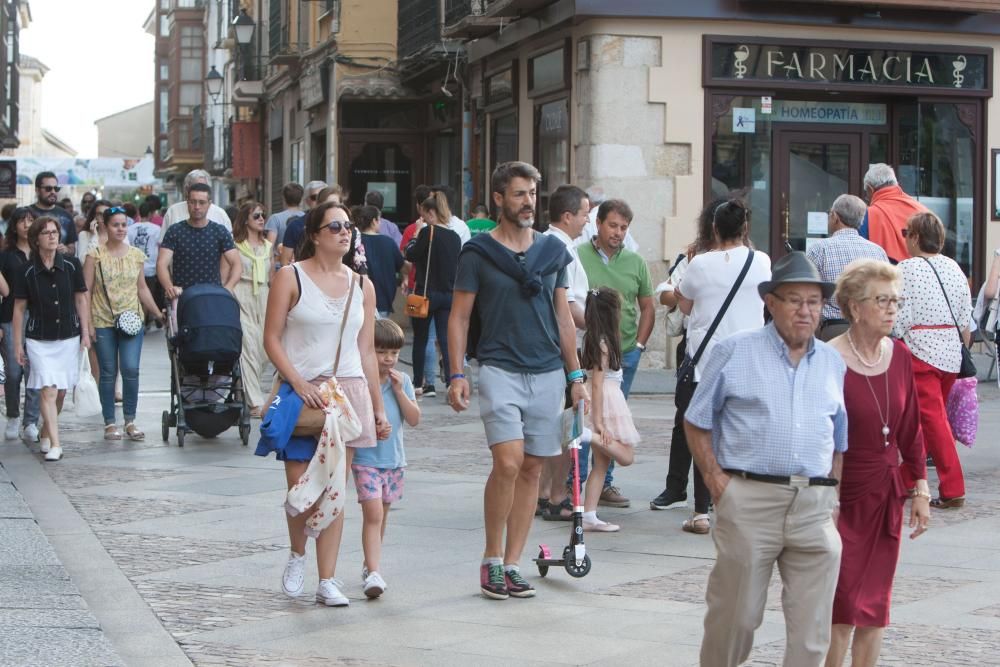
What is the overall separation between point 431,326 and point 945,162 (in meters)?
7.26

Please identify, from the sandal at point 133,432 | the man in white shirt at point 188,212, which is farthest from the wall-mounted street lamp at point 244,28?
the sandal at point 133,432

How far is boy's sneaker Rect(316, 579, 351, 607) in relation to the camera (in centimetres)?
723

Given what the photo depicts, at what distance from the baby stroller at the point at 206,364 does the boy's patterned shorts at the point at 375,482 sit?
17.2 ft

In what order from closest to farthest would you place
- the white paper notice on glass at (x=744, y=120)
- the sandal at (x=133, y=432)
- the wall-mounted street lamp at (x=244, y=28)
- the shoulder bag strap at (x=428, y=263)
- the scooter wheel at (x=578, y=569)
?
the scooter wheel at (x=578, y=569)
the sandal at (x=133, y=432)
the shoulder bag strap at (x=428, y=263)
the white paper notice on glass at (x=744, y=120)
the wall-mounted street lamp at (x=244, y=28)

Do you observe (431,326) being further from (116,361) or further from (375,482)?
(375,482)

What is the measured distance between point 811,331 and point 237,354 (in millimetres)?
8109

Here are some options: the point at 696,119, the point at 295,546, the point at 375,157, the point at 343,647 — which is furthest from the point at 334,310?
the point at 375,157

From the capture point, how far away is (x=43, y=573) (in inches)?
296

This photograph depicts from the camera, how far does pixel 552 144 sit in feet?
66.2

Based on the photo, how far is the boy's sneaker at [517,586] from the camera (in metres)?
7.39

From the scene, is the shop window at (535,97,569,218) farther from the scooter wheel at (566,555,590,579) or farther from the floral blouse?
the scooter wheel at (566,555,590,579)

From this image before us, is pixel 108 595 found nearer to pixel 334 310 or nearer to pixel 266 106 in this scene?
pixel 334 310

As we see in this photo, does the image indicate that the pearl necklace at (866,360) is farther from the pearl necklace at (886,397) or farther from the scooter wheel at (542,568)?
the scooter wheel at (542,568)

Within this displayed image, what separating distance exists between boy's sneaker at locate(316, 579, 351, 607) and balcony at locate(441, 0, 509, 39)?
537 inches
